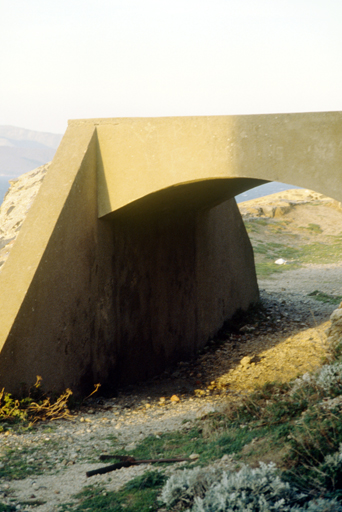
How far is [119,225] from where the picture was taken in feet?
22.5

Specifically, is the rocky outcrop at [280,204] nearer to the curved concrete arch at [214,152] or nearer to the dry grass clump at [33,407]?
the curved concrete arch at [214,152]

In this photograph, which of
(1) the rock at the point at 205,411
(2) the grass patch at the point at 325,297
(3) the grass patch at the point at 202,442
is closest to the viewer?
(3) the grass patch at the point at 202,442

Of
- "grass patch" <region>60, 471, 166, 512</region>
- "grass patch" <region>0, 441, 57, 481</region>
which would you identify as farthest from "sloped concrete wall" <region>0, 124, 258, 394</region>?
"grass patch" <region>60, 471, 166, 512</region>

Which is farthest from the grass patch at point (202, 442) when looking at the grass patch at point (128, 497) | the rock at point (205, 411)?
the grass patch at point (128, 497)

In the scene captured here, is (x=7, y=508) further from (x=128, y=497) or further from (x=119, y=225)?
(x=119, y=225)

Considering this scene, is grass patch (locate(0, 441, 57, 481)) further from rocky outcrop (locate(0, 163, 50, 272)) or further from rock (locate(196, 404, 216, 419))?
rocky outcrop (locate(0, 163, 50, 272))

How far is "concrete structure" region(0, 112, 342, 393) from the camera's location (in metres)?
5.21

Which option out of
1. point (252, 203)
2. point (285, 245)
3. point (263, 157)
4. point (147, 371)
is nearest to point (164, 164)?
point (263, 157)

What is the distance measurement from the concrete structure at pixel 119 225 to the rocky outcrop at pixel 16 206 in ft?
5.53

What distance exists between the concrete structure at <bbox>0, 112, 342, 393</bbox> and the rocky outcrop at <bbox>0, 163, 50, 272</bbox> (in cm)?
169

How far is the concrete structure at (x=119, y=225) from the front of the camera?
5211 mm

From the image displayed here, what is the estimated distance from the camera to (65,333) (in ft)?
19.1

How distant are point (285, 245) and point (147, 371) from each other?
16.4m

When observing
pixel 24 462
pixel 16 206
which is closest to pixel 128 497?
pixel 24 462
